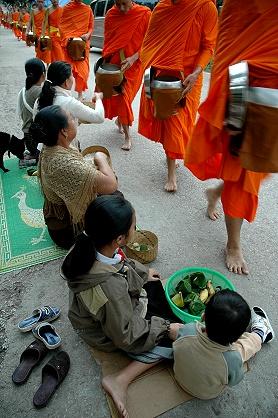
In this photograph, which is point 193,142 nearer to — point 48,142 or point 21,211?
point 48,142

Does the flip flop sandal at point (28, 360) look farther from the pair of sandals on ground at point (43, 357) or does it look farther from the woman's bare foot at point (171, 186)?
the woman's bare foot at point (171, 186)

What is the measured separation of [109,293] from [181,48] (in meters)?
2.21

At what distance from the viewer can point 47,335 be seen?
184cm

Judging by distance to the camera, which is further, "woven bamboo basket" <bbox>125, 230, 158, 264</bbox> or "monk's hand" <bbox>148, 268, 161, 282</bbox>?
"woven bamboo basket" <bbox>125, 230, 158, 264</bbox>

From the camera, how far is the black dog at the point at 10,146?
11.3 feet

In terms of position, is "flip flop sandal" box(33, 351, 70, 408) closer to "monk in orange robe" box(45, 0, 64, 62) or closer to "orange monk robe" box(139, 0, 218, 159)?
"orange monk robe" box(139, 0, 218, 159)

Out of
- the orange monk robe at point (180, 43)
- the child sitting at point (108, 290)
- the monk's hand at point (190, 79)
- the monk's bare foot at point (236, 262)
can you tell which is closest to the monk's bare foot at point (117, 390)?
the child sitting at point (108, 290)

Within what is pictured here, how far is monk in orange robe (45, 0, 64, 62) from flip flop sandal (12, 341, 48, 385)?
18.6 feet

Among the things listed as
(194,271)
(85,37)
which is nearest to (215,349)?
(194,271)

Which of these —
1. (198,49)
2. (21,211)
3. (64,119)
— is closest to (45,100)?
(64,119)

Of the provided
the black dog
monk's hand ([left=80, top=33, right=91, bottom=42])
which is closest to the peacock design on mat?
the black dog

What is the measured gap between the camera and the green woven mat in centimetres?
244

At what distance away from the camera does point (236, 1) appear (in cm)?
180

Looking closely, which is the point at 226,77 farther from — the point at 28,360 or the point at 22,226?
the point at 22,226
